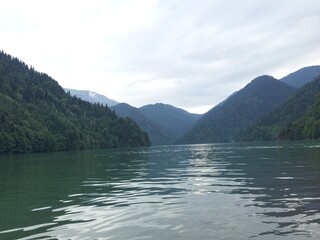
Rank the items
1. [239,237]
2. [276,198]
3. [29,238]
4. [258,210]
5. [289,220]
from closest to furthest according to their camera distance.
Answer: [239,237] < [29,238] < [289,220] < [258,210] < [276,198]

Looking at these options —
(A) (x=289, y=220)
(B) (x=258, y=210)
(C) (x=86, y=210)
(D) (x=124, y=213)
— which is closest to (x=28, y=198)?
(C) (x=86, y=210)

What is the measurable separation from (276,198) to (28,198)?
72.9ft

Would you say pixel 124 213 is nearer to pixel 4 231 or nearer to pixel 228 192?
pixel 4 231

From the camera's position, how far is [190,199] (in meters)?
31.9

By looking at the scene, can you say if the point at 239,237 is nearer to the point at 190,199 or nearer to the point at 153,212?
the point at 153,212

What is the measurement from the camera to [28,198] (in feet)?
118

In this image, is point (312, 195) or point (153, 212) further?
point (312, 195)

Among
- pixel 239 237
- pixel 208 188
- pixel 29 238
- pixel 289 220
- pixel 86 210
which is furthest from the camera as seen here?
pixel 208 188

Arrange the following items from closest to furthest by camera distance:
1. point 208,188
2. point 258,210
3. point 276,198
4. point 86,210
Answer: point 258,210
point 86,210
point 276,198
point 208,188

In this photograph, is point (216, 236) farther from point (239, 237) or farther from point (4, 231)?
point (4, 231)

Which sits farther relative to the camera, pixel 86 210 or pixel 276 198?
pixel 276 198

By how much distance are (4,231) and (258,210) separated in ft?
52.1

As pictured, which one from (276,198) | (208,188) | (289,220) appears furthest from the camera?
(208,188)

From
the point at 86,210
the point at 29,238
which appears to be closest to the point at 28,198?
the point at 86,210
